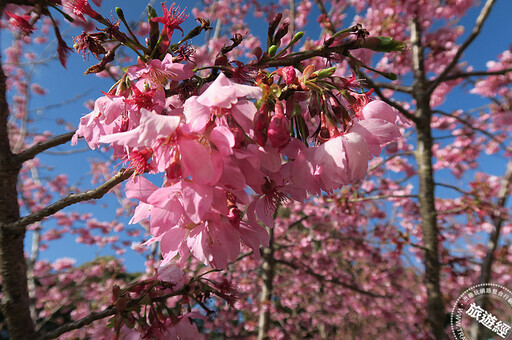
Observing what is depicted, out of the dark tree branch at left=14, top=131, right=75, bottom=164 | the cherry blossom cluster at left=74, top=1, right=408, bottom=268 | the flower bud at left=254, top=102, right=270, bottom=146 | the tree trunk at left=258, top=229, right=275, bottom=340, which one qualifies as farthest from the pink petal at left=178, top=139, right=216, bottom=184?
the tree trunk at left=258, top=229, right=275, bottom=340

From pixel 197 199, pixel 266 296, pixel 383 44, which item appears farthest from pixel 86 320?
pixel 266 296

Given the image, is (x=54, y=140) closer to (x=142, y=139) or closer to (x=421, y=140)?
(x=142, y=139)

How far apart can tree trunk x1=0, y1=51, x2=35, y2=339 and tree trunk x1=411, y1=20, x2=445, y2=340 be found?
114 inches

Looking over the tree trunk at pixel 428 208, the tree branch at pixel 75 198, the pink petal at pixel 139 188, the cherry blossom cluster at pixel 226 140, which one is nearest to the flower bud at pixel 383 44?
the cherry blossom cluster at pixel 226 140

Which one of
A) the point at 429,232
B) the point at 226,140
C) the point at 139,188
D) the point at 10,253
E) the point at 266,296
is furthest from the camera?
the point at 266,296

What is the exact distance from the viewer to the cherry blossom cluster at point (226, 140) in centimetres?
52

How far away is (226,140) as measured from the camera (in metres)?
0.51

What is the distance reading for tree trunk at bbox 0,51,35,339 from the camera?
1000 millimetres

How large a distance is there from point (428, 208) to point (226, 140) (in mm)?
3004

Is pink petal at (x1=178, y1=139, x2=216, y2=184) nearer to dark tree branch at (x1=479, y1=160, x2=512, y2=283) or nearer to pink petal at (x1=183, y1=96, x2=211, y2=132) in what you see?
pink petal at (x1=183, y1=96, x2=211, y2=132)

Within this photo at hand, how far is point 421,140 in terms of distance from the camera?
9.98 ft

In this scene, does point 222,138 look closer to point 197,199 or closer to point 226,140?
point 226,140

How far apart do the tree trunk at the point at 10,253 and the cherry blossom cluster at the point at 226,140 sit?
1.74 feet

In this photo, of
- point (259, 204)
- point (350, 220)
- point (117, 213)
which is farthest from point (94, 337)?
point (117, 213)
